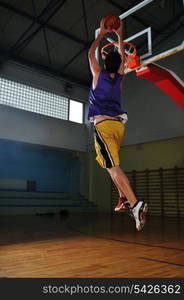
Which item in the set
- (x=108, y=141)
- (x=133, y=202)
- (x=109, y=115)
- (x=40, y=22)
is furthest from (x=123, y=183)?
(x=40, y=22)

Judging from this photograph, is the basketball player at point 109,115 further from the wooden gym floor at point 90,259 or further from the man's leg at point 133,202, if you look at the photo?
the wooden gym floor at point 90,259

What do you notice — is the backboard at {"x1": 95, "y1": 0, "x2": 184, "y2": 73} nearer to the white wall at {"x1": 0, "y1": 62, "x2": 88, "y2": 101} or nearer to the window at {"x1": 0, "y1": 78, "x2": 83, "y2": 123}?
the white wall at {"x1": 0, "y1": 62, "x2": 88, "y2": 101}

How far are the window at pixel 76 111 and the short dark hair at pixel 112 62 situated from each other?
9714 mm

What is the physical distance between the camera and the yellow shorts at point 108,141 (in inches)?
90.0

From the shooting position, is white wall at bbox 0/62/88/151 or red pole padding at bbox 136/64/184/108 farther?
white wall at bbox 0/62/88/151

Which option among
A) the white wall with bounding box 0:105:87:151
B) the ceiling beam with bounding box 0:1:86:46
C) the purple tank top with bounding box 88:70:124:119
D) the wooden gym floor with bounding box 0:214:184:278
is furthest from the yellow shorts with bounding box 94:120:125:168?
the white wall with bounding box 0:105:87:151

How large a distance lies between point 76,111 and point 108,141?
33.3 feet

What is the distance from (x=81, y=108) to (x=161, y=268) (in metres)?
10.8

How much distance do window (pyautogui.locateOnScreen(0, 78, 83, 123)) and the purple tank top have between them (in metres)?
8.33

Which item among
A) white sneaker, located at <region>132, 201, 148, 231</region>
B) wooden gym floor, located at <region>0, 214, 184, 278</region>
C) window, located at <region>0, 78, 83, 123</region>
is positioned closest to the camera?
wooden gym floor, located at <region>0, 214, 184, 278</region>

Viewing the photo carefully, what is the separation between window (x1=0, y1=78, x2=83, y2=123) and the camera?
33.2 ft

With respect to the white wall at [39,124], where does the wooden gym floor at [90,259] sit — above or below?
below

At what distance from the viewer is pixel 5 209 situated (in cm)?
951

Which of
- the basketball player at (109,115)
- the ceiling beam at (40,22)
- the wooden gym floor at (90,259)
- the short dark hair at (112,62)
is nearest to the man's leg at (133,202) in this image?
the basketball player at (109,115)
